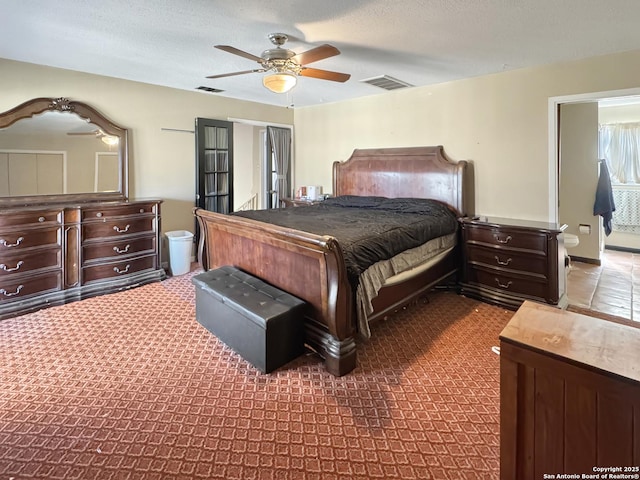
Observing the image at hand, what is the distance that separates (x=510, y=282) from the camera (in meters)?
3.61

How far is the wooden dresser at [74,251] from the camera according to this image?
3.37m

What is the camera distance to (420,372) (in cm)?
245

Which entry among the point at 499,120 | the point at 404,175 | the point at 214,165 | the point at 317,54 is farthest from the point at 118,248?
the point at 499,120

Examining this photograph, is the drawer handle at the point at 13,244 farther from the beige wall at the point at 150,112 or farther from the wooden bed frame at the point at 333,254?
the wooden bed frame at the point at 333,254

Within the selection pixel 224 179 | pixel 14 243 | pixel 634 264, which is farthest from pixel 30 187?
pixel 634 264

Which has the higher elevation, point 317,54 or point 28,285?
point 317,54

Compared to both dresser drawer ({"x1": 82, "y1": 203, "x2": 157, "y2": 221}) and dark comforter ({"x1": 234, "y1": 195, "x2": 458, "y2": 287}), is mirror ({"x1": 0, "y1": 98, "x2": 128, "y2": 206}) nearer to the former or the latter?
dresser drawer ({"x1": 82, "y1": 203, "x2": 157, "y2": 221})

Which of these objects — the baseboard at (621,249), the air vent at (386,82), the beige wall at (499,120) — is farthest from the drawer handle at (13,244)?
the baseboard at (621,249)

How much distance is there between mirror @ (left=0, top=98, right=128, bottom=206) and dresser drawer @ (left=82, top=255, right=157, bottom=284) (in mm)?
843

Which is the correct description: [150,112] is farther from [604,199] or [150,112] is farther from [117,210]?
[604,199]

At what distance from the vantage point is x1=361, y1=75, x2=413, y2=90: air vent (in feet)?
14.0

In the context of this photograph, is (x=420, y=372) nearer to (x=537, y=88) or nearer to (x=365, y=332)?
(x=365, y=332)

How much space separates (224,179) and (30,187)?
2.36 metres

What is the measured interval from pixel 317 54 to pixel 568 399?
255 cm
